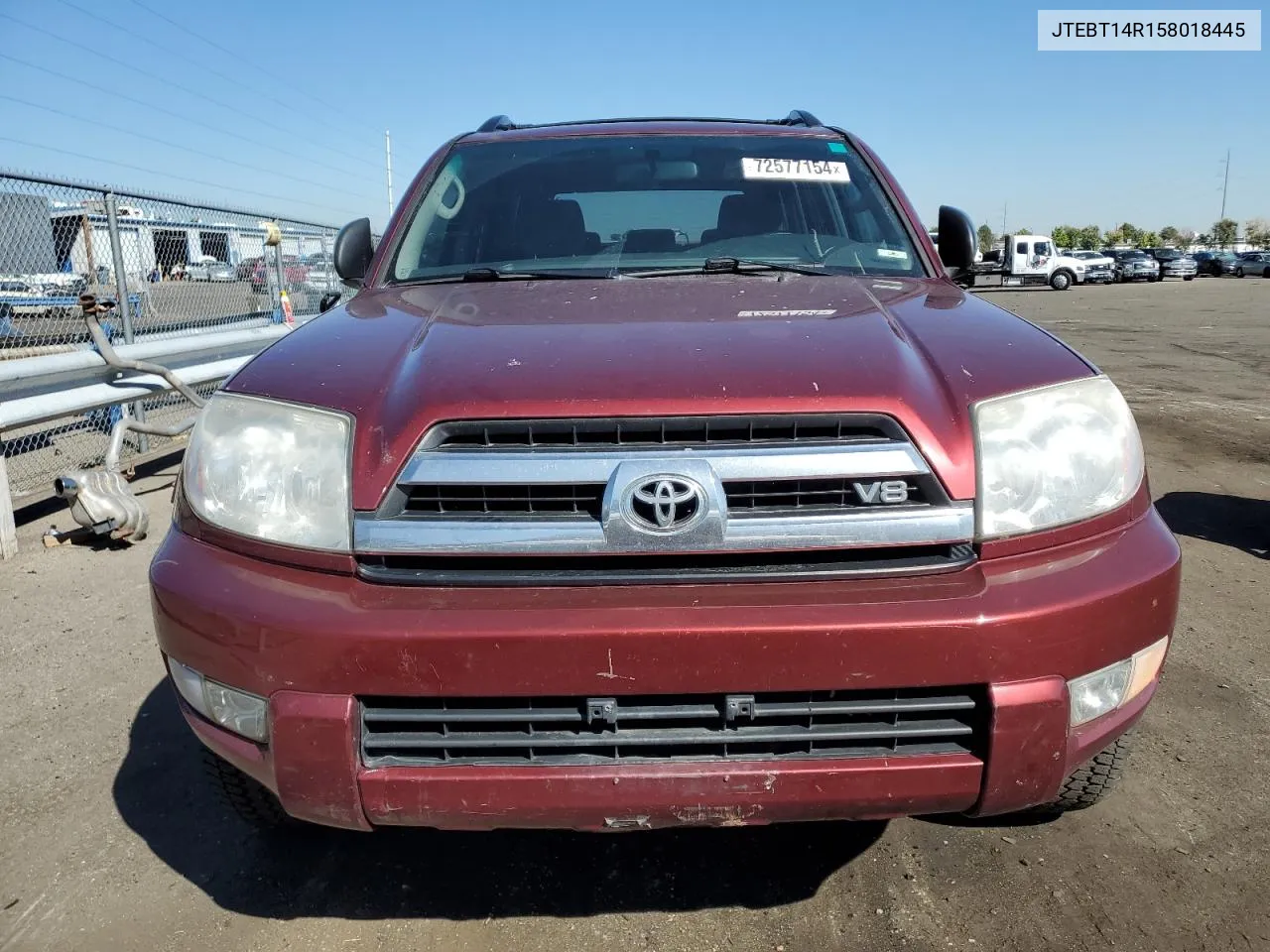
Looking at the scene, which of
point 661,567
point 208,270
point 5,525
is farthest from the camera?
point 208,270

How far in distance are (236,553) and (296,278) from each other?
9.81m

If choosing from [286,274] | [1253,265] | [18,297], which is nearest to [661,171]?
[18,297]

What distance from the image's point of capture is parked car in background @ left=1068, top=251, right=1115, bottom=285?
141ft

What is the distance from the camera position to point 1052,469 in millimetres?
1836

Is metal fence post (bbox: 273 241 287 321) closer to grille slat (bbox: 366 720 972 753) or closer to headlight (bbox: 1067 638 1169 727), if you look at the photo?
grille slat (bbox: 366 720 972 753)

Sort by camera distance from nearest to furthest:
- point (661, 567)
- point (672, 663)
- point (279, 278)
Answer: point (672, 663), point (661, 567), point (279, 278)

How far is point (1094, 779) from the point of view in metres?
2.19

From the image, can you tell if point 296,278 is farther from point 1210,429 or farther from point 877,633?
point 877,633

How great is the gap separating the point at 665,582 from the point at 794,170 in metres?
1.95

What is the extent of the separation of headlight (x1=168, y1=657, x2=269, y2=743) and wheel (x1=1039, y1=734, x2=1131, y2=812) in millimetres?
1730

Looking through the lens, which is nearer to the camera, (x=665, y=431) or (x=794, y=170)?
(x=665, y=431)

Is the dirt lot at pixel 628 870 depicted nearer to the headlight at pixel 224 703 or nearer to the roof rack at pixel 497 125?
the headlight at pixel 224 703

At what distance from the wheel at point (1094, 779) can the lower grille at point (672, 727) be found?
615mm

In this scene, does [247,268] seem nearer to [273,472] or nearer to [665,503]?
[273,472]
